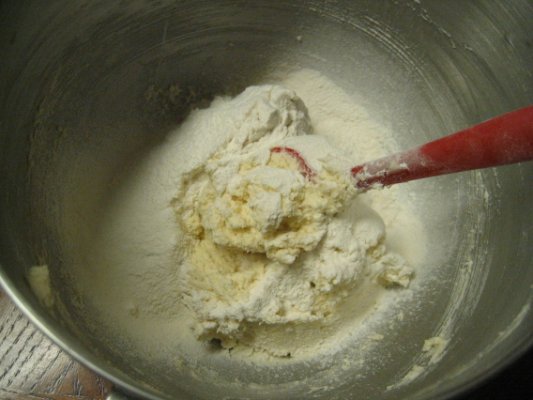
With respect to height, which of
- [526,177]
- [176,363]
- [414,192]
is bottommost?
[176,363]

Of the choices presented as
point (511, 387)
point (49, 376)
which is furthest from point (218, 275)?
point (511, 387)

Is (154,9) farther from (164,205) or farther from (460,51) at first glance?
(460,51)

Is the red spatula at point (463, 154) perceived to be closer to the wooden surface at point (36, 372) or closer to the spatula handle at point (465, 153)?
the spatula handle at point (465, 153)

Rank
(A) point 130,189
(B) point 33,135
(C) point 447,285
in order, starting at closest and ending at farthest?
(B) point 33,135
(C) point 447,285
(A) point 130,189

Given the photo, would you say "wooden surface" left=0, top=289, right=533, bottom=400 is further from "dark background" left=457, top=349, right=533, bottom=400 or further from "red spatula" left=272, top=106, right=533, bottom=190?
"red spatula" left=272, top=106, right=533, bottom=190

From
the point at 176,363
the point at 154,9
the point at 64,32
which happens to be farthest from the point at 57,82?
the point at 176,363

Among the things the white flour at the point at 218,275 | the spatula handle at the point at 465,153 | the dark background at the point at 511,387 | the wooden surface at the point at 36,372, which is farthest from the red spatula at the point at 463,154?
the wooden surface at the point at 36,372

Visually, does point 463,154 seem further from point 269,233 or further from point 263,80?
point 263,80
